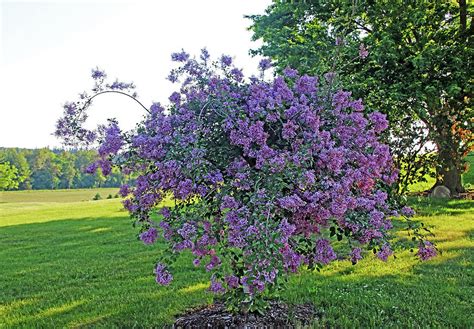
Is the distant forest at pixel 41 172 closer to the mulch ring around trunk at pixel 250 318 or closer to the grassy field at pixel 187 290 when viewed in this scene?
the grassy field at pixel 187 290

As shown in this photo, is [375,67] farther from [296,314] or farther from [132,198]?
[132,198]

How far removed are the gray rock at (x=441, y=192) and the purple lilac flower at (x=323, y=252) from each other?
46.5 ft

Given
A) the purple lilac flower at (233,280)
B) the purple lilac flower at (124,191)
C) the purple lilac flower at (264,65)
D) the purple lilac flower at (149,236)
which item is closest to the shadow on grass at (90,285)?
the purple lilac flower at (233,280)

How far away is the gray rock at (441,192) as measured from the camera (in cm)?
1650

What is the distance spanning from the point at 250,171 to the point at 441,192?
48.5 feet

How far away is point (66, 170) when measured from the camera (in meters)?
60.3

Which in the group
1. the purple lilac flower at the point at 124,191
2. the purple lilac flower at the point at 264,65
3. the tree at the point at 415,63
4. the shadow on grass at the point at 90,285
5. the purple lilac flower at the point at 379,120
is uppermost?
the tree at the point at 415,63

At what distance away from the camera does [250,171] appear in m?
3.71

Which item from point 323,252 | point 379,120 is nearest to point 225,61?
point 379,120

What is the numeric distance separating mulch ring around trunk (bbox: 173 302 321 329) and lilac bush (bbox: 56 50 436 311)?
200 mm

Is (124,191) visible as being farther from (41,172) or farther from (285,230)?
(41,172)

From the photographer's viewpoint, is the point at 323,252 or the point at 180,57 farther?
the point at 180,57

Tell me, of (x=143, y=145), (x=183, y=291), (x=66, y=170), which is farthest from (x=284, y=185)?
(x=66, y=170)

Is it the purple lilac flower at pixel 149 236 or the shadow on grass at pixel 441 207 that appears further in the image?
the shadow on grass at pixel 441 207
